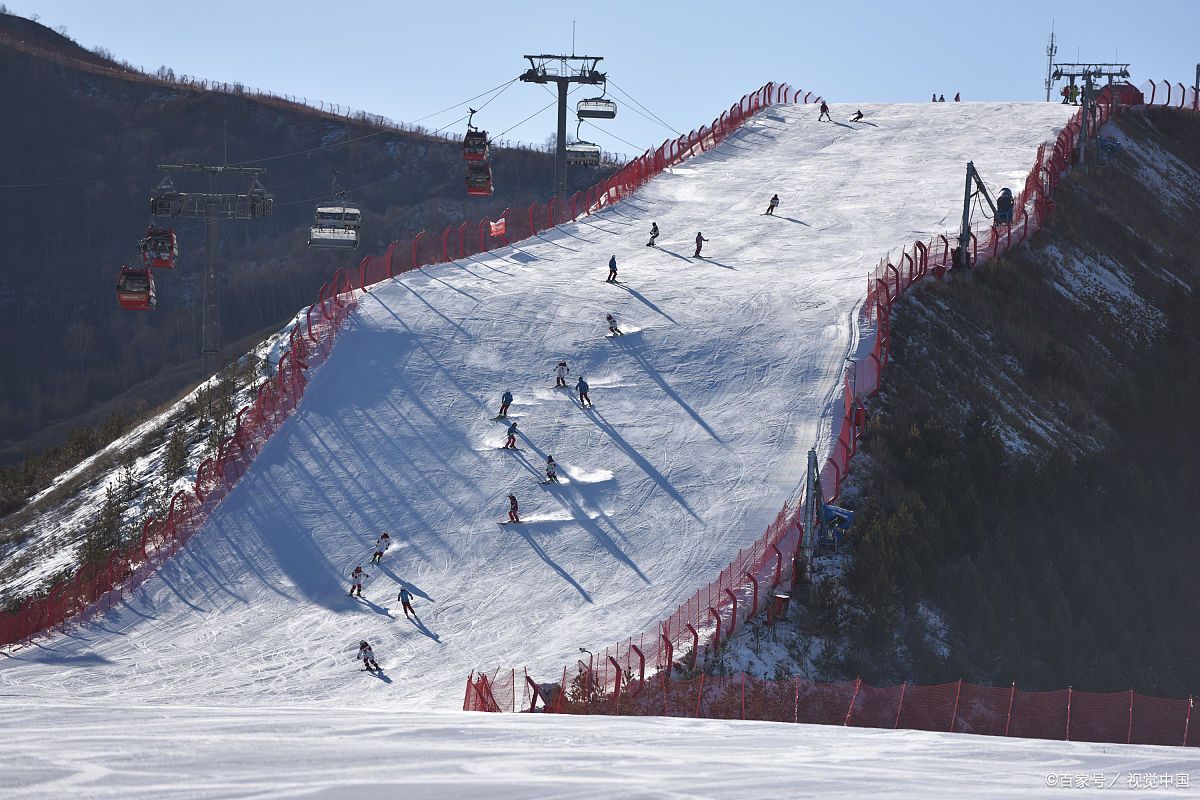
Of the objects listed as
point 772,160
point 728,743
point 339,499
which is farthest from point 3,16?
point 728,743

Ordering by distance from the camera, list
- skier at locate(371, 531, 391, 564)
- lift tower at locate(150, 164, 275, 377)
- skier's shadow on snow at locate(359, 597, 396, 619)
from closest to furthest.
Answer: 1. skier's shadow on snow at locate(359, 597, 396, 619)
2. skier at locate(371, 531, 391, 564)
3. lift tower at locate(150, 164, 275, 377)

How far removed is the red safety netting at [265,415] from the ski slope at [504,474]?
57 centimetres

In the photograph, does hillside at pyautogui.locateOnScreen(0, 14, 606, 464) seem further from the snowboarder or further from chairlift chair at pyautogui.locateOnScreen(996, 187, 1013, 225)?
the snowboarder

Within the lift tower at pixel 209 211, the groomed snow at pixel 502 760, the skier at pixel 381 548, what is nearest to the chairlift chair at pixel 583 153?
the lift tower at pixel 209 211

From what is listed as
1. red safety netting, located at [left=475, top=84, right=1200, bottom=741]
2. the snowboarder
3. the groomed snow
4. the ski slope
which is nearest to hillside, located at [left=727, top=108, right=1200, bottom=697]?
red safety netting, located at [left=475, top=84, right=1200, bottom=741]

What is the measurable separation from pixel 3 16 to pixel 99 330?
36.5 metres

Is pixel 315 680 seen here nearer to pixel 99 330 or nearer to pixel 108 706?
pixel 108 706

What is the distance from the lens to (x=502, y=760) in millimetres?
16094

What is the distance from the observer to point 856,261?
163 ft

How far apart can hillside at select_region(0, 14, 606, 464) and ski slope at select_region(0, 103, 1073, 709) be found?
128 feet

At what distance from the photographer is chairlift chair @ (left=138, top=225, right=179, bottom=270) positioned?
1923 inches

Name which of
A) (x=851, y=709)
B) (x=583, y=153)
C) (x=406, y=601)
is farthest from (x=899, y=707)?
(x=583, y=153)

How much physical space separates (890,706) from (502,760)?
9.05 m

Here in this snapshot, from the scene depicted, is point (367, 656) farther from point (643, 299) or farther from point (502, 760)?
point (643, 299)
